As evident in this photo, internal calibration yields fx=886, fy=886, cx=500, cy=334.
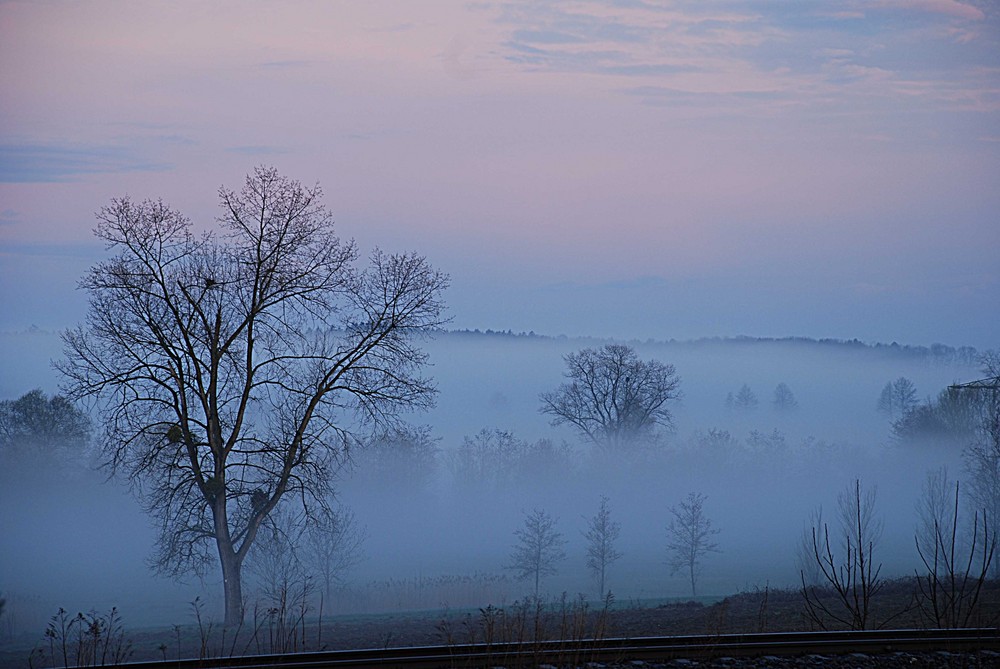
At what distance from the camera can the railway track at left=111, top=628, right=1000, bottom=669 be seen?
10773mm

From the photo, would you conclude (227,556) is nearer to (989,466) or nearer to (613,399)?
(613,399)

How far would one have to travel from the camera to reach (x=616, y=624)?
67.7ft

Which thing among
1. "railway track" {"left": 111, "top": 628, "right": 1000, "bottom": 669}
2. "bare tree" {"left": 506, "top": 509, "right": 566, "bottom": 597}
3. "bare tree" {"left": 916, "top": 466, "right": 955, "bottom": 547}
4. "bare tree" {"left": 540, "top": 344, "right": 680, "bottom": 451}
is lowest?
"bare tree" {"left": 506, "top": 509, "right": 566, "bottom": 597}

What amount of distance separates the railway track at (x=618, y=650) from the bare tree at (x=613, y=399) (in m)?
44.7

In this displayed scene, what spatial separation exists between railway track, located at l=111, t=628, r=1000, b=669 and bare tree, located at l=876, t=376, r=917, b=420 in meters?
87.8

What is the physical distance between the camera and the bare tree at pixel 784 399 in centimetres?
10706

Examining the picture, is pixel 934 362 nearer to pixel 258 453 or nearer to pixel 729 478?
pixel 729 478

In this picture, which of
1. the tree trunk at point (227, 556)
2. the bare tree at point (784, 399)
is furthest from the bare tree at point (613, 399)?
the bare tree at point (784, 399)

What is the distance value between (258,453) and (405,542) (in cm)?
3521

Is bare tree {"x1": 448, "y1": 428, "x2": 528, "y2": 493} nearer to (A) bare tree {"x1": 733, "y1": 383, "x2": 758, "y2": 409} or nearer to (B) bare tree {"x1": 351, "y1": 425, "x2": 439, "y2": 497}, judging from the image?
(B) bare tree {"x1": 351, "y1": 425, "x2": 439, "y2": 497}

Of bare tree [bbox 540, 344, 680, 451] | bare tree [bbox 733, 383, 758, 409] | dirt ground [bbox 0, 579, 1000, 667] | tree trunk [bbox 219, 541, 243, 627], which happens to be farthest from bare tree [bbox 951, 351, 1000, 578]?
bare tree [bbox 733, 383, 758, 409]

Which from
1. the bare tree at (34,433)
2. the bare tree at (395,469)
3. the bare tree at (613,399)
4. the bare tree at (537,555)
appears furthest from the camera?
the bare tree at (395,469)

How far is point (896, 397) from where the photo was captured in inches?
3861

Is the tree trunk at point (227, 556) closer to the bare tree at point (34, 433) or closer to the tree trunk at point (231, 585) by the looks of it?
the tree trunk at point (231, 585)
